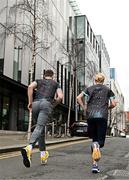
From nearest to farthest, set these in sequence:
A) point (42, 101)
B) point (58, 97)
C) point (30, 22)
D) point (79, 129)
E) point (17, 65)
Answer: point (42, 101) → point (58, 97) → point (30, 22) → point (17, 65) → point (79, 129)

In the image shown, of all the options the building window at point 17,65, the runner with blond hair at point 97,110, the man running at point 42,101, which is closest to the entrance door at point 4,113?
the building window at point 17,65

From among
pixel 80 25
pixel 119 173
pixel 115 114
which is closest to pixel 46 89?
pixel 119 173

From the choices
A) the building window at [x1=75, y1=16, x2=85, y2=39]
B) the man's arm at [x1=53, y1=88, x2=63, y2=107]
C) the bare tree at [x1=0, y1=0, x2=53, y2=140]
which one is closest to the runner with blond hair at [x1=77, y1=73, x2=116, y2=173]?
the man's arm at [x1=53, y1=88, x2=63, y2=107]

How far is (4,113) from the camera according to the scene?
26672mm

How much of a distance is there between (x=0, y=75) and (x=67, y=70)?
23.7 metres

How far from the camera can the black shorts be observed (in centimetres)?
743

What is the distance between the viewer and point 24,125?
30.8m

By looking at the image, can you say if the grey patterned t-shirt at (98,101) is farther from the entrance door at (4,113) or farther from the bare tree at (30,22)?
Answer: the entrance door at (4,113)

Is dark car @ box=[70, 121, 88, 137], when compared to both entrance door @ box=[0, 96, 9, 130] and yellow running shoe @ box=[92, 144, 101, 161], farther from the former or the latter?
yellow running shoe @ box=[92, 144, 101, 161]

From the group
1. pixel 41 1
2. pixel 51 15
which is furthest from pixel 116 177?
pixel 51 15

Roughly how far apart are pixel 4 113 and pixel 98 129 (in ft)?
64.9

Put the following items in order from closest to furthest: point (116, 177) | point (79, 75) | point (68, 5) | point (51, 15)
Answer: point (116, 177) → point (51, 15) → point (68, 5) → point (79, 75)

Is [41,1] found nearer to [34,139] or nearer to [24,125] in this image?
[24,125]

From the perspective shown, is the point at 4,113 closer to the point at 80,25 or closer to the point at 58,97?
the point at 58,97
